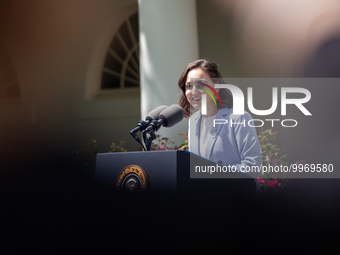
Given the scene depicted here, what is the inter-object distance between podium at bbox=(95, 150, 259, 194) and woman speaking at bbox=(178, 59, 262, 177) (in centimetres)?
40

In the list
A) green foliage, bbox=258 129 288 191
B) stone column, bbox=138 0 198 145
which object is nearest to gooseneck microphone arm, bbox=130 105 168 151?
green foliage, bbox=258 129 288 191

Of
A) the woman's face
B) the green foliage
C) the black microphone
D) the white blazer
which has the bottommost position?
the green foliage

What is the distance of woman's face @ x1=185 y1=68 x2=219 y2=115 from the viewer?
176cm

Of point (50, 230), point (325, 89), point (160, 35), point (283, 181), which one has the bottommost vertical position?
point (283, 181)

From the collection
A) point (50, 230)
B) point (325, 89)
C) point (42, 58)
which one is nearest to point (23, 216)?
point (50, 230)

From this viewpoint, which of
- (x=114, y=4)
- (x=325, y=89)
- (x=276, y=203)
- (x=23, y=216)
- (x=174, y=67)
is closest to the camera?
(x=23, y=216)

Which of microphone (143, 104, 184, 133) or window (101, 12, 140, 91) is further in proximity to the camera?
window (101, 12, 140, 91)

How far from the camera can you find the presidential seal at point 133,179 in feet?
3.73

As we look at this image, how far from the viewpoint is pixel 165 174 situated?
110 cm

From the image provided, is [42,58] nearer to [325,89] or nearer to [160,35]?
[160,35]

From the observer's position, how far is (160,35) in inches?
172

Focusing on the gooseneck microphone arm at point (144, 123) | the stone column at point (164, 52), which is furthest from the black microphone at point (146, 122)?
the stone column at point (164, 52)

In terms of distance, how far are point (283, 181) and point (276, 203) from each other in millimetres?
2698

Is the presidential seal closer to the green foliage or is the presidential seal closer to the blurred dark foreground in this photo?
the blurred dark foreground
